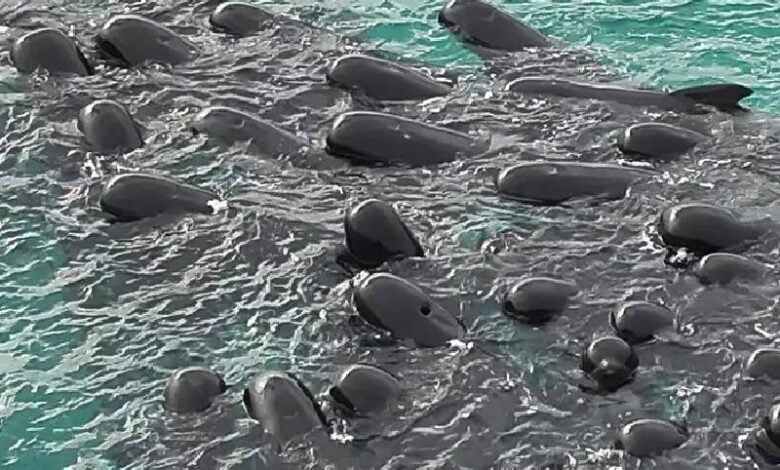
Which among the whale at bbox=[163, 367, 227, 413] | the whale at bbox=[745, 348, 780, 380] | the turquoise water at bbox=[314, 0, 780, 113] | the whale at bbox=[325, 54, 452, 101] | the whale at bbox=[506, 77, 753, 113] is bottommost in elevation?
the whale at bbox=[163, 367, 227, 413]

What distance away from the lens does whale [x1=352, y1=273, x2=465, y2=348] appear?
6523mm

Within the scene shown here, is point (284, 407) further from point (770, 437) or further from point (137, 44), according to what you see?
point (137, 44)

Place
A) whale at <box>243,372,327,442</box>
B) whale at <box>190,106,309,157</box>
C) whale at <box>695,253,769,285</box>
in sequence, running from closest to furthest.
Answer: whale at <box>243,372,327,442</box>, whale at <box>695,253,769,285</box>, whale at <box>190,106,309,157</box>

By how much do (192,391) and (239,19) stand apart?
4458mm

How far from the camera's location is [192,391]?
20.6 feet

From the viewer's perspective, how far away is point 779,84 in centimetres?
959

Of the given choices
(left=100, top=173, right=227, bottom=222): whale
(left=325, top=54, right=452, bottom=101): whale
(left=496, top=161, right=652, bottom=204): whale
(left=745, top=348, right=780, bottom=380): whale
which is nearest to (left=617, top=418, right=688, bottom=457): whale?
(left=745, top=348, right=780, bottom=380): whale

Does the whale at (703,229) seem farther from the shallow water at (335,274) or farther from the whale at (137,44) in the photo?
the whale at (137,44)

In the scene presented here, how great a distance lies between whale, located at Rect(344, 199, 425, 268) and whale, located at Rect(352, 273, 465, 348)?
52cm

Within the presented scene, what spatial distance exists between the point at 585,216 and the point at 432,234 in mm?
878

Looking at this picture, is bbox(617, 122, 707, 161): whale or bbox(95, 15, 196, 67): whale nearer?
bbox(617, 122, 707, 161): whale

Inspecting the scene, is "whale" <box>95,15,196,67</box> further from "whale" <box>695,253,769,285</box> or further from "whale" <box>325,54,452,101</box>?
"whale" <box>695,253,769,285</box>

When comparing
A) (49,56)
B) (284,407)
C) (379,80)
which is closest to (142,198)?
(379,80)

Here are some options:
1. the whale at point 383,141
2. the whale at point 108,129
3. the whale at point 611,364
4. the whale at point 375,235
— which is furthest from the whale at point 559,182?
the whale at point 108,129
